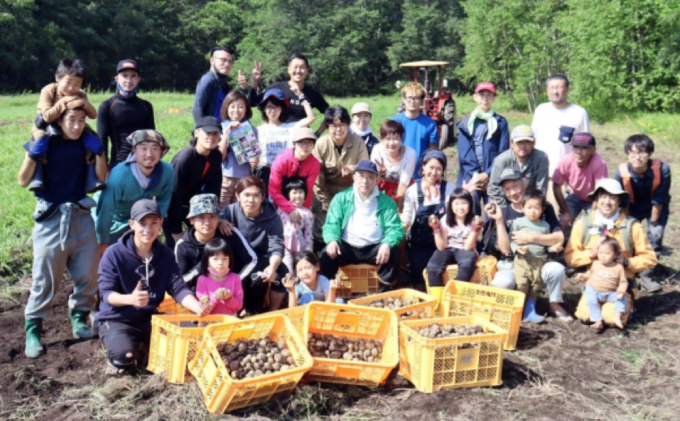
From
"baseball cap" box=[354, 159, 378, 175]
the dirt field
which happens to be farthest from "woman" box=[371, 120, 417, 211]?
the dirt field

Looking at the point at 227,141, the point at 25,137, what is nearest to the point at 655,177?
the point at 227,141

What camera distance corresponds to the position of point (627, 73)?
64.3 ft

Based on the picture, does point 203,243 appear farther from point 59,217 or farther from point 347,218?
point 347,218

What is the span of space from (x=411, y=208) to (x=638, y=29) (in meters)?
16.5

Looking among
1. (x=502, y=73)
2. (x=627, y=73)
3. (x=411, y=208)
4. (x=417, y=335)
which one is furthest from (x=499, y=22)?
(x=417, y=335)

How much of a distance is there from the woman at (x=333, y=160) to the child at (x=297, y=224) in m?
0.44

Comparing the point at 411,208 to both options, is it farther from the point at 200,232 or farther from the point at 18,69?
the point at 18,69

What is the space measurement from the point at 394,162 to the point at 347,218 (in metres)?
0.88

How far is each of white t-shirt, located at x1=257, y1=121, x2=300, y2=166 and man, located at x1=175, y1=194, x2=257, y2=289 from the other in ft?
4.57

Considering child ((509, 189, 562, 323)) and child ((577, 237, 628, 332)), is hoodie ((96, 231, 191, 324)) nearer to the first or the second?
child ((509, 189, 562, 323))

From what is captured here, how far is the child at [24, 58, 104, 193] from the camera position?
4.49 m

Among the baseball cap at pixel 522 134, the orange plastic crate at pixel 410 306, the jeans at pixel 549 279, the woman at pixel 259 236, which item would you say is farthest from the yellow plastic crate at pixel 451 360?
the baseball cap at pixel 522 134

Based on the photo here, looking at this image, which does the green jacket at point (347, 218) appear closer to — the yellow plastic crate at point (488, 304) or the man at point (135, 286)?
the yellow plastic crate at point (488, 304)

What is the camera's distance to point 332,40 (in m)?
45.1
